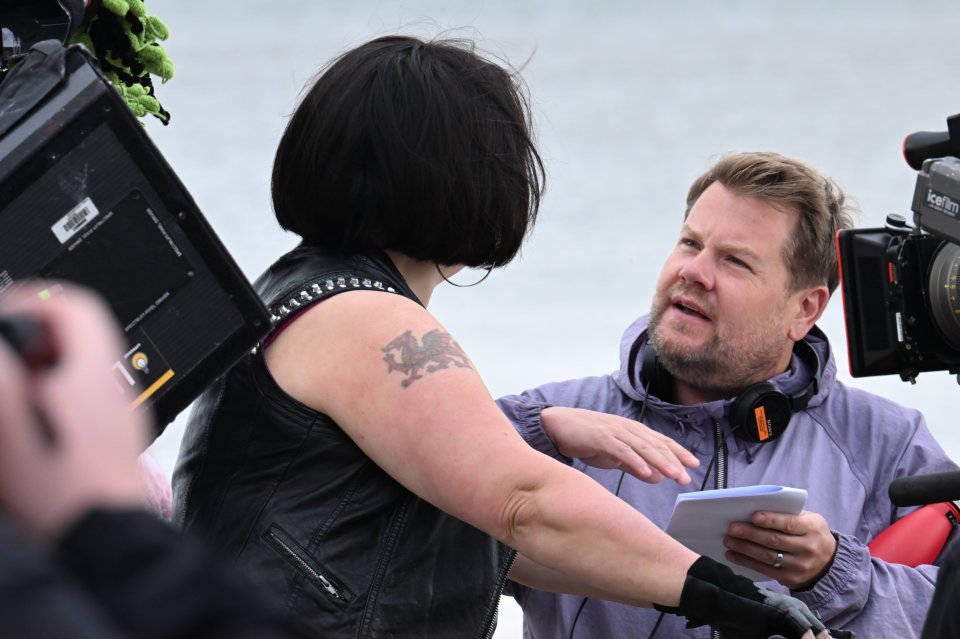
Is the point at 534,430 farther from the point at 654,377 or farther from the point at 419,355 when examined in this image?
the point at 419,355

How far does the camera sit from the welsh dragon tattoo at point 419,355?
3.77 ft

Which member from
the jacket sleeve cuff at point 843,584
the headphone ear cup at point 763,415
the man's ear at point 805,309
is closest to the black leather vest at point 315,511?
the jacket sleeve cuff at point 843,584

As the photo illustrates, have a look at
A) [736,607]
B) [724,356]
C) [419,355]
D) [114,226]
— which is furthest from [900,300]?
[114,226]

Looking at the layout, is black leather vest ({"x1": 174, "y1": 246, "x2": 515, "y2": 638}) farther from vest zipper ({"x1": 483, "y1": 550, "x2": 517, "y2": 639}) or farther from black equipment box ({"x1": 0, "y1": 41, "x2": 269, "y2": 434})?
black equipment box ({"x1": 0, "y1": 41, "x2": 269, "y2": 434})

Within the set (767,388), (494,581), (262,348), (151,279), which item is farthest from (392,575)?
(767,388)

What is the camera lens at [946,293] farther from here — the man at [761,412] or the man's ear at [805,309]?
the man's ear at [805,309]

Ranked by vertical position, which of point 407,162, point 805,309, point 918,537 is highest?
point 407,162

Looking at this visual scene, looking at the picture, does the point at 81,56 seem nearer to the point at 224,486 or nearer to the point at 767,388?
Answer: the point at 224,486

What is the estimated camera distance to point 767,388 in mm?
1861

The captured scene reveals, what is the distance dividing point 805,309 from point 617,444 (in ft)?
2.52

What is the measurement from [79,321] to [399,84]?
3.00 feet

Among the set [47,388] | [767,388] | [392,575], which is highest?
[47,388]

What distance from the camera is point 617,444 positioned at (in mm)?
1438

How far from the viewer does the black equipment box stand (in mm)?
904
